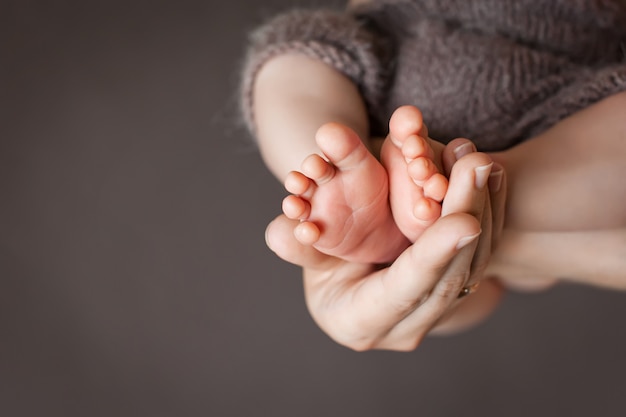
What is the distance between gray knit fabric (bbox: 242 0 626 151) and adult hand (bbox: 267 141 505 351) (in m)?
0.15

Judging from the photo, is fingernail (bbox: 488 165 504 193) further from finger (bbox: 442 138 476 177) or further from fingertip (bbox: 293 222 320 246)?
fingertip (bbox: 293 222 320 246)

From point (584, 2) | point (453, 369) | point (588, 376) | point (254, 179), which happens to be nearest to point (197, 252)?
point (254, 179)

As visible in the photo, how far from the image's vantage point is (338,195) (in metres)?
0.51

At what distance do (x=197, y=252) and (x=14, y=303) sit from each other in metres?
0.33

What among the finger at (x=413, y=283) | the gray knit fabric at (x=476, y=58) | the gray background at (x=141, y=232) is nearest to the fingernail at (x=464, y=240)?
the finger at (x=413, y=283)

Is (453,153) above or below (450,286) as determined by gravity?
above

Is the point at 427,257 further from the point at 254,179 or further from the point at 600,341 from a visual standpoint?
the point at 600,341

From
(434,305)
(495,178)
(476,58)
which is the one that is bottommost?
(434,305)

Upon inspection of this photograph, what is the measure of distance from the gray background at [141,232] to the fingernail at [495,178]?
2.61 feet

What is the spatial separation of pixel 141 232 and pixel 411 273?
0.87 metres

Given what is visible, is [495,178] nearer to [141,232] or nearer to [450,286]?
[450,286]

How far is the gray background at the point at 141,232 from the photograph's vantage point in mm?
1186

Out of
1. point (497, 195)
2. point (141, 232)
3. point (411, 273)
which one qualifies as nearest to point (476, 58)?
point (497, 195)

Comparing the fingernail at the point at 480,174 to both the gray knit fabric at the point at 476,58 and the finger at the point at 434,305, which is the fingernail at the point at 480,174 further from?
the gray knit fabric at the point at 476,58
